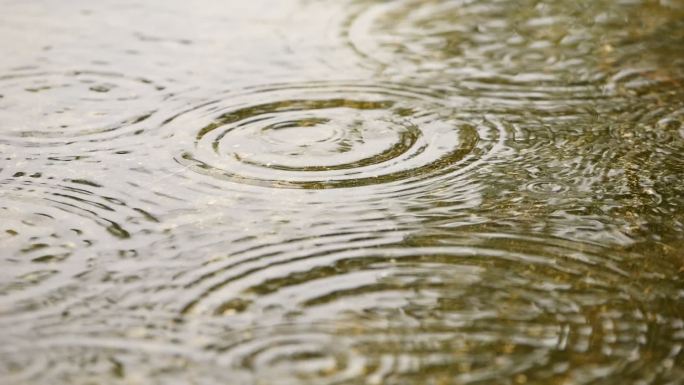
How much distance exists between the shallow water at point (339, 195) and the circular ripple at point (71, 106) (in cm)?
1

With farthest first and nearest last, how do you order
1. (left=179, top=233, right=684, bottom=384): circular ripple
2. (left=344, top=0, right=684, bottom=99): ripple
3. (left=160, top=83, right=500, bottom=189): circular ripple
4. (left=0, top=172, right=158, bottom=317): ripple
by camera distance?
(left=344, top=0, right=684, bottom=99): ripple
(left=160, top=83, right=500, bottom=189): circular ripple
(left=0, top=172, right=158, bottom=317): ripple
(left=179, top=233, right=684, bottom=384): circular ripple

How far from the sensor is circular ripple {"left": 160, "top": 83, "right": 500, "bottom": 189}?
2.68 m

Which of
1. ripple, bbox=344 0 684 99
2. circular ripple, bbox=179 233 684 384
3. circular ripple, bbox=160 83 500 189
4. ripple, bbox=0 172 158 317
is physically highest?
ripple, bbox=344 0 684 99

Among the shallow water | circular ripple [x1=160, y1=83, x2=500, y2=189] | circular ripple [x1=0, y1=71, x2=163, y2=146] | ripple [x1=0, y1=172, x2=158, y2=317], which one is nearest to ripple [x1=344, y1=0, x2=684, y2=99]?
the shallow water

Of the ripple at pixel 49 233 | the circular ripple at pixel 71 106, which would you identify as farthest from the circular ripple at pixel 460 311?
the circular ripple at pixel 71 106

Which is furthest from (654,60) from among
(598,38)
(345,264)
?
(345,264)

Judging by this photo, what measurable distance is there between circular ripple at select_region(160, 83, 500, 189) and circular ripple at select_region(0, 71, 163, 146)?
204 mm

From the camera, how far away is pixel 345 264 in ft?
7.32

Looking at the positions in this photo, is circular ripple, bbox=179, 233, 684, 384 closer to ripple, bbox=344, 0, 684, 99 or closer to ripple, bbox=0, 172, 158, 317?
ripple, bbox=0, 172, 158, 317

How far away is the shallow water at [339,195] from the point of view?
193 centimetres

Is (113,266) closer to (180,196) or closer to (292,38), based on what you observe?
(180,196)

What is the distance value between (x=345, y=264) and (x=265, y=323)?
0.31 m

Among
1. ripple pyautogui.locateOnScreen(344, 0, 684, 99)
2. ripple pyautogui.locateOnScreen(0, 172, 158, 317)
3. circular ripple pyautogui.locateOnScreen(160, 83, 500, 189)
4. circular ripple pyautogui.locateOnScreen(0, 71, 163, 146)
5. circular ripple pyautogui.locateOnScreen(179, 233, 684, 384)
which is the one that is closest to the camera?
circular ripple pyautogui.locateOnScreen(179, 233, 684, 384)

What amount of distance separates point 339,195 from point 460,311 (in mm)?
627
